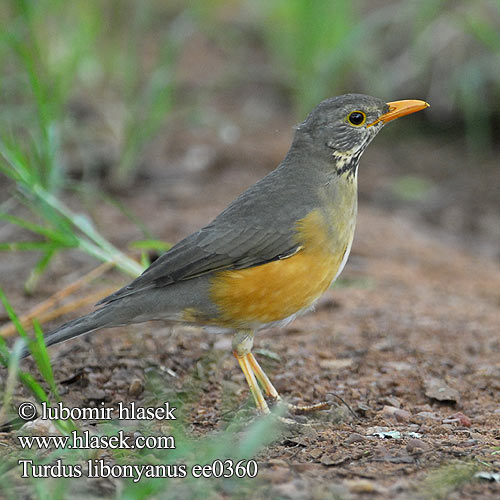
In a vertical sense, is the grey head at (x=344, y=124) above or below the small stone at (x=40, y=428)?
above

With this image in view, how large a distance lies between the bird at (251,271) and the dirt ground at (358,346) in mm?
469

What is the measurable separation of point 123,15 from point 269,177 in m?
7.79

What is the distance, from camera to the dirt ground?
365 centimetres

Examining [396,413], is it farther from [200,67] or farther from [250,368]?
[200,67]

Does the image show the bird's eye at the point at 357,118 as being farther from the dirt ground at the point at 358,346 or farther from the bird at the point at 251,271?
the dirt ground at the point at 358,346

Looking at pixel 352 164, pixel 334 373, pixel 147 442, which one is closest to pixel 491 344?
pixel 334 373

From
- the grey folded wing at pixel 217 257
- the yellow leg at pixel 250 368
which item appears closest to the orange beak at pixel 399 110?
the grey folded wing at pixel 217 257

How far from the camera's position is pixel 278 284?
4594 millimetres

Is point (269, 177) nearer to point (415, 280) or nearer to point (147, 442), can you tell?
point (147, 442)

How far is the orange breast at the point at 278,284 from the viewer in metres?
4.60

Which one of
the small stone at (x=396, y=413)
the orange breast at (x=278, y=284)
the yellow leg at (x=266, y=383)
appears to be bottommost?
the small stone at (x=396, y=413)

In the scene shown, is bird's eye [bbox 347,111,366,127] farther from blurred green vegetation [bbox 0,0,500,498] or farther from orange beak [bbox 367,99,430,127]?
blurred green vegetation [bbox 0,0,500,498]

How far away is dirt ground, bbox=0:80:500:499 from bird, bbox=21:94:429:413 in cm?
47

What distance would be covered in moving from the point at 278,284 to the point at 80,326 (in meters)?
1.06
